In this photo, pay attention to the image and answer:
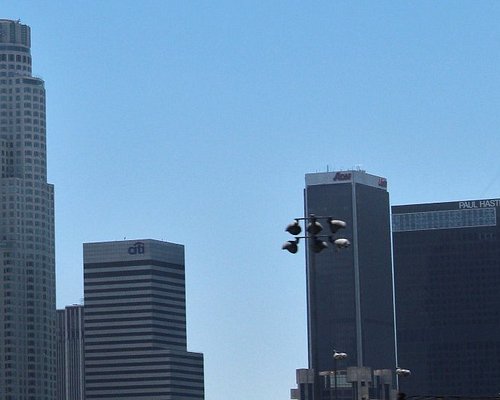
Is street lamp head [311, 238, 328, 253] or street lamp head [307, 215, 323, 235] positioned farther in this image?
street lamp head [311, 238, 328, 253]

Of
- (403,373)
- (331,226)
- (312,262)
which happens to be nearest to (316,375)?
(312,262)

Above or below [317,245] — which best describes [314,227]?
above

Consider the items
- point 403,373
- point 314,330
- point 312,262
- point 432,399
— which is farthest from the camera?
point 403,373

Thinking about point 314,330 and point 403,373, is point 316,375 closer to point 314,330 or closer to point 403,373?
point 314,330

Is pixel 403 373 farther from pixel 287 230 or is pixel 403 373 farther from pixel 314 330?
pixel 287 230

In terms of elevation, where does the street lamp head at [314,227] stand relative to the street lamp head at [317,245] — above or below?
above

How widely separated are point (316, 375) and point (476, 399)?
7901mm

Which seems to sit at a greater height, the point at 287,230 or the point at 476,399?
the point at 287,230

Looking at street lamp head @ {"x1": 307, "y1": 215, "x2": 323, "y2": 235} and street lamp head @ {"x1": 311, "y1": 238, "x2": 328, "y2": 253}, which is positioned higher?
street lamp head @ {"x1": 307, "y1": 215, "x2": 323, "y2": 235}

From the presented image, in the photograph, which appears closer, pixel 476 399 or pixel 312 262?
pixel 476 399

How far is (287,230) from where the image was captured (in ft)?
193

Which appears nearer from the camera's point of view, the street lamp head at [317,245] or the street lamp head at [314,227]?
the street lamp head at [314,227]

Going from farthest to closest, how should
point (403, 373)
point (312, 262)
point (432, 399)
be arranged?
point (403, 373) → point (312, 262) → point (432, 399)

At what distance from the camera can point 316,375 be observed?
212 ft
